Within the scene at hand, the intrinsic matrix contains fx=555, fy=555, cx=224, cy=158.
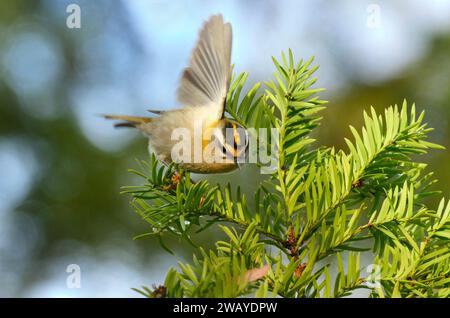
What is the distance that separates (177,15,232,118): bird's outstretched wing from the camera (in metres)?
0.81

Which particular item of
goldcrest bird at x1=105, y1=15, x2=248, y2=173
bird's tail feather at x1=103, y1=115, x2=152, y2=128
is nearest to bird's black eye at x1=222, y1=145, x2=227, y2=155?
goldcrest bird at x1=105, y1=15, x2=248, y2=173

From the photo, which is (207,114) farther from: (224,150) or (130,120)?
(130,120)

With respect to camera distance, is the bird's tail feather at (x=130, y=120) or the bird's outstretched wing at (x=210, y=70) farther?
the bird's tail feather at (x=130, y=120)

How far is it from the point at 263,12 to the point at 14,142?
157 cm

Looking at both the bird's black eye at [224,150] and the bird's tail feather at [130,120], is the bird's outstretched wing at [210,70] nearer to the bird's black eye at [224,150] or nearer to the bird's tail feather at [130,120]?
the bird's black eye at [224,150]

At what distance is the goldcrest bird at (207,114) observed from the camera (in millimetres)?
819

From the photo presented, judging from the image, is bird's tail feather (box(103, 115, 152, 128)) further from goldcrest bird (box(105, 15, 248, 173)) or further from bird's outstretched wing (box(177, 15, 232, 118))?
bird's outstretched wing (box(177, 15, 232, 118))

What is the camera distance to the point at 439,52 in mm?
2162

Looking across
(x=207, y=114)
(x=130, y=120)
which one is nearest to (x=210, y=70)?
(x=207, y=114)

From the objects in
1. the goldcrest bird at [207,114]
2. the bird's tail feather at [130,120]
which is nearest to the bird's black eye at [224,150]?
the goldcrest bird at [207,114]

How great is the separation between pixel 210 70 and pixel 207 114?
0.11 metres

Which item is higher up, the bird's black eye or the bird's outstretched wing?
the bird's outstretched wing

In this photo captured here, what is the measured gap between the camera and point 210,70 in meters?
0.87

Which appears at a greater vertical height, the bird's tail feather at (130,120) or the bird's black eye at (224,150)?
the bird's tail feather at (130,120)
